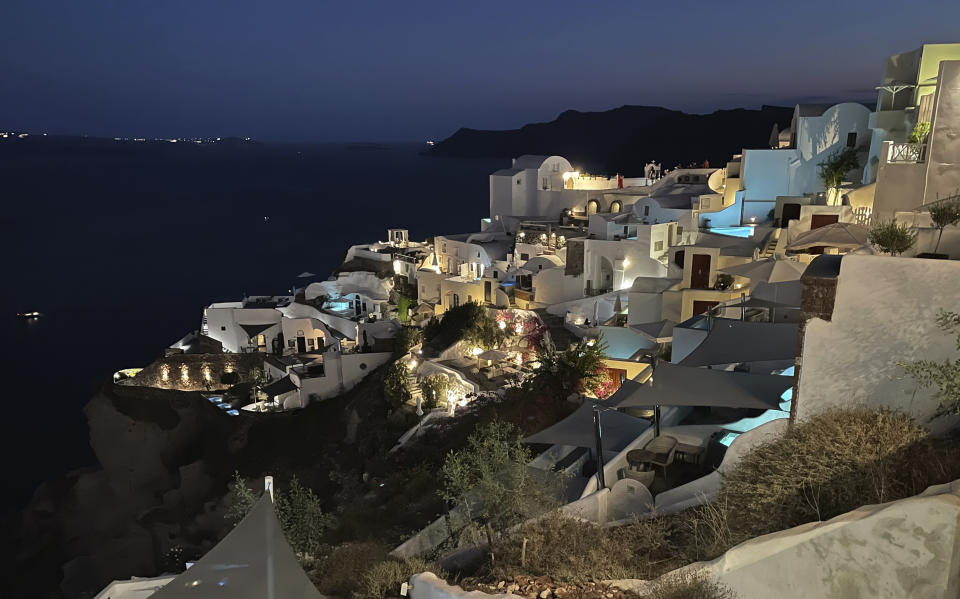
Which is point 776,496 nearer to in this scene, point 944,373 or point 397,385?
point 944,373

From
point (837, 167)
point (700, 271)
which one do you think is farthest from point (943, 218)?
point (837, 167)

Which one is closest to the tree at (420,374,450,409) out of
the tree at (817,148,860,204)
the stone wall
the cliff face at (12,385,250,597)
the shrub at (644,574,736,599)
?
the cliff face at (12,385,250,597)

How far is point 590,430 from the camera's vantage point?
12.0 metres

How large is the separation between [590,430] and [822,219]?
14.4 meters

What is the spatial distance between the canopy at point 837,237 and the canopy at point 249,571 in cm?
1373

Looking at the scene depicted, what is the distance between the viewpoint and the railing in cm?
1441

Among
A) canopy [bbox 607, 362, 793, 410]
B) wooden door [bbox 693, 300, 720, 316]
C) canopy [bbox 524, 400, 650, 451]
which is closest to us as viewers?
canopy [bbox 607, 362, 793, 410]

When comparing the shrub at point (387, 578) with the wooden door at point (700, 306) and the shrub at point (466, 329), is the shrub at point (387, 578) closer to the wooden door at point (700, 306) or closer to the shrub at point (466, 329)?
the wooden door at point (700, 306)

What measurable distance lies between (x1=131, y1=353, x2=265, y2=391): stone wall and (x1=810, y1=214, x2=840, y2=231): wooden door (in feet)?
91.5

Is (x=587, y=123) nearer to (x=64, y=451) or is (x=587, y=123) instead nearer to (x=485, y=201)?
(x=485, y=201)

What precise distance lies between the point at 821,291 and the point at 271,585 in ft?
24.6

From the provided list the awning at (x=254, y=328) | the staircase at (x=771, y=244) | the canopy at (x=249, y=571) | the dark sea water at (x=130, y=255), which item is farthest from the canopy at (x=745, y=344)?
the dark sea water at (x=130, y=255)

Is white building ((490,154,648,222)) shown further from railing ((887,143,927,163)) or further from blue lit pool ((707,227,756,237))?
railing ((887,143,927,163))

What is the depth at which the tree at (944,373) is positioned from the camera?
6.28m
